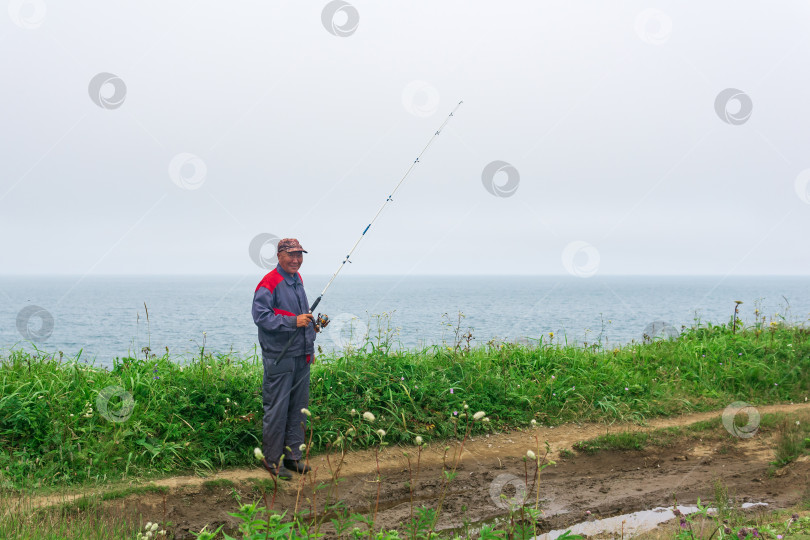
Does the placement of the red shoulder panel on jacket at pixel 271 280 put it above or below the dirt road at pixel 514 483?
above

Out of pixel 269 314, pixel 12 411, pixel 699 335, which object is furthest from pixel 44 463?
pixel 699 335

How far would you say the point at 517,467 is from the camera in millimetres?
7113

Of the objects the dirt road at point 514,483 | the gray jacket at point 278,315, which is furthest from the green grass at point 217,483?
the gray jacket at point 278,315

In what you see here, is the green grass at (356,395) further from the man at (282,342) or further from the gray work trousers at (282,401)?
the man at (282,342)

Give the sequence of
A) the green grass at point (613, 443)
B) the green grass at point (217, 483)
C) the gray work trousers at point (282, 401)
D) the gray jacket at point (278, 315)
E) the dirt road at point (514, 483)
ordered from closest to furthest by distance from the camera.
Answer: the dirt road at point (514, 483)
the green grass at point (217, 483)
the gray jacket at point (278, 315)
the gray work trousers at point (282, 401)
the green grass at point (613, 443)

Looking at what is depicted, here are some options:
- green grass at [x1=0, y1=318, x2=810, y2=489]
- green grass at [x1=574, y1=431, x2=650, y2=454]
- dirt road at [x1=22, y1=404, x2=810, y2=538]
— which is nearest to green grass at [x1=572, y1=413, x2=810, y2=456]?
green grass at [x1=574, y1=431, x2=650, y2=454]

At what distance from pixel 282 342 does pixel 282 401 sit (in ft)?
2.17

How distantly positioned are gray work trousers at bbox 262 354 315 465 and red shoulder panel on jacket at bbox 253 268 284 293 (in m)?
0.80

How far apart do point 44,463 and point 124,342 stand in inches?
1128

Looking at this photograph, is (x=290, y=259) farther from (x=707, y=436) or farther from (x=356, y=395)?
(x=707, y=436)

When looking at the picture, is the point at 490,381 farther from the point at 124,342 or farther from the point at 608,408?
the point at 124,342

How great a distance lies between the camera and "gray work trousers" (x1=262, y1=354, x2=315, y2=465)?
6.48m

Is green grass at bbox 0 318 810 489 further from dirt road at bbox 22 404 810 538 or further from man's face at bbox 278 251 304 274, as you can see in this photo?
man's face at bbox 278 251 304 274

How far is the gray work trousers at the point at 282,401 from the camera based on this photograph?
6.48m
